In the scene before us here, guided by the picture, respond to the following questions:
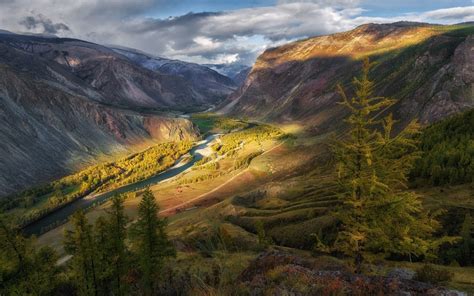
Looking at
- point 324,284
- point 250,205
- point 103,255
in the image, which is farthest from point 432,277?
point 250,205

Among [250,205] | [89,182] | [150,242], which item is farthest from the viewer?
[89,182]

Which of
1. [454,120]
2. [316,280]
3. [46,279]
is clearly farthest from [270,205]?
[316,280]

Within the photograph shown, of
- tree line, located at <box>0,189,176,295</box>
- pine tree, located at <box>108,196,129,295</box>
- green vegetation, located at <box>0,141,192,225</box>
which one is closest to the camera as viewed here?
tree line, located at <box>0,189,176,295</box>

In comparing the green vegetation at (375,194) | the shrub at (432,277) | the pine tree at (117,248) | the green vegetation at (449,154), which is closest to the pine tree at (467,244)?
the shrub at (432,277)

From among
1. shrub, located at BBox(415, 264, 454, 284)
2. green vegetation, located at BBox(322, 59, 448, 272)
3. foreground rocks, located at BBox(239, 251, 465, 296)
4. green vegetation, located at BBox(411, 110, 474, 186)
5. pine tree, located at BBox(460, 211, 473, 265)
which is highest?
green vegetation, located at BBox(322, 59, 448, 272)

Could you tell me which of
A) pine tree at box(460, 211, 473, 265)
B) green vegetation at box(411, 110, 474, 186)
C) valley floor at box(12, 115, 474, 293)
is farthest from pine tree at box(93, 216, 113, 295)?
green vegetation at box(411, 110, 474, 186)

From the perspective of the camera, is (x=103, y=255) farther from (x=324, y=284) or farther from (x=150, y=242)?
(x=324, y=284)

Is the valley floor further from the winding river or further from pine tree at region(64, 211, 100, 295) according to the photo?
the winding river
